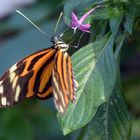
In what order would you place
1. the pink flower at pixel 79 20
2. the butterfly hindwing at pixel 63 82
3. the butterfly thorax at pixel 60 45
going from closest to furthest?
the butterfly hindwing at pixel 63 82 < the pink flower at pixel 79 20 < the butterfly thorax at pixel 60 45

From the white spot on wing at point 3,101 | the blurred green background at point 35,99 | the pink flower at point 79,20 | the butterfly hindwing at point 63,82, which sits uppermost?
the pink flower at point 79,20

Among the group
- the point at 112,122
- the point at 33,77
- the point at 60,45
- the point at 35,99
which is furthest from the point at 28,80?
the point at 35,99

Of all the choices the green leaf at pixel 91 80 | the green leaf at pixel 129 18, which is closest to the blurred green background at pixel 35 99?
the green leaf at pixel 91 80

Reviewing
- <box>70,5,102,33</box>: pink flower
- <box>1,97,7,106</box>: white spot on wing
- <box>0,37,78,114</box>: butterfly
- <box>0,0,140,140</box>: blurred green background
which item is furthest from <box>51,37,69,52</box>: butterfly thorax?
<box>0,0,140,140</box>: blurred green background

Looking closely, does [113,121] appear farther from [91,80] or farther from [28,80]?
[28,80]

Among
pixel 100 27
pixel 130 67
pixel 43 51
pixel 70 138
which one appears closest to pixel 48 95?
pixel 43 51

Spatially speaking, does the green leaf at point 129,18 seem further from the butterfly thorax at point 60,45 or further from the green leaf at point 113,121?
the butterfly thorax at point 60,45

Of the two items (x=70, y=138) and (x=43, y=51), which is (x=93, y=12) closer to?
(x=43, y=51)
